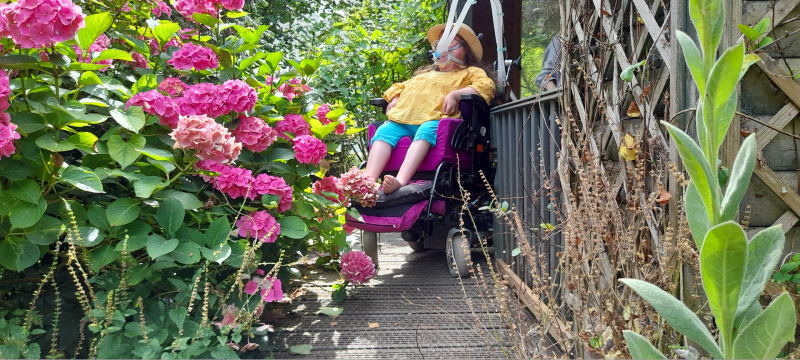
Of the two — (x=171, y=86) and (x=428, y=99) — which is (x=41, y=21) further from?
(x=428, y=99)

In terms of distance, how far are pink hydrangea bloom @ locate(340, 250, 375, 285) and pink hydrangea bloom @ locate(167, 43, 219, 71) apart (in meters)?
1.19

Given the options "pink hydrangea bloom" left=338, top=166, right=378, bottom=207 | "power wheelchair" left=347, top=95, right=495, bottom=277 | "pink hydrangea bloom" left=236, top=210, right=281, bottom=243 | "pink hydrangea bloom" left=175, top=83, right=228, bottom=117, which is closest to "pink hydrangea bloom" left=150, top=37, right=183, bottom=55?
"pink hydrangea bloom" left=175, top=83, right=228, bottom=117

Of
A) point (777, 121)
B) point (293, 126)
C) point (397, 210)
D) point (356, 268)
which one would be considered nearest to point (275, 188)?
point (293, 126)

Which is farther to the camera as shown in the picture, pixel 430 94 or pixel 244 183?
pixel 430 94

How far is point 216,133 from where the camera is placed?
4.75 ft

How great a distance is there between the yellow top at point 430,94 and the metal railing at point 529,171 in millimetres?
316

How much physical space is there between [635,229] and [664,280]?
0.21 meters

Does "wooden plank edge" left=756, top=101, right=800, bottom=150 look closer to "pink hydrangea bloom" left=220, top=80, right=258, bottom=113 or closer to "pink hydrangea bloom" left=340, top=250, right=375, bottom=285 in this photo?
"pink hydrangea bloom" left=220, top=80, right=258, bottom=113

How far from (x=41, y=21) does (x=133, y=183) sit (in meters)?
0.45

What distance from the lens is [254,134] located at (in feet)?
5.57

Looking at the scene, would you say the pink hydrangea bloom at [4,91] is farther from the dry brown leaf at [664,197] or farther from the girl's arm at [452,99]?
the girl's arm at [452,99]

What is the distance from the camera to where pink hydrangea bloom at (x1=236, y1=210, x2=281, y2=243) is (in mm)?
1636

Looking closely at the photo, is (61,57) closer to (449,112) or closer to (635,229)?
(635,229)

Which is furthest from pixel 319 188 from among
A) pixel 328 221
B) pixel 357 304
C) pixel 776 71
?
pixel 776 71
